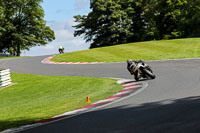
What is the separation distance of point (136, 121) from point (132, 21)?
6250 cm

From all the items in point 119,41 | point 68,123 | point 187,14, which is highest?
point 187,14

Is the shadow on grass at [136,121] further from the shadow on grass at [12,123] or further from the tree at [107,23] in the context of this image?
the tree at [107,23]

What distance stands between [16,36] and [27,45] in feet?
18.6

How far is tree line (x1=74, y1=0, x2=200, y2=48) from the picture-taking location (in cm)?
6081

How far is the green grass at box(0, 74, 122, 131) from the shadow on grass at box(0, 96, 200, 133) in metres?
1.63

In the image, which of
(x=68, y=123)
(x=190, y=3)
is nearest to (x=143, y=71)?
(x=68, y=123)

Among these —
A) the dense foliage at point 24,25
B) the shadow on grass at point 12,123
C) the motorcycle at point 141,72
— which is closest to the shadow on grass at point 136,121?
the shadow on grass at point 12,123

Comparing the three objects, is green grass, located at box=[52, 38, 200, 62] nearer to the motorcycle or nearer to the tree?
the motorcycle

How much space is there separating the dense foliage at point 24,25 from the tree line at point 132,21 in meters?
8.15

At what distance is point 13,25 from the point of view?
60062mm

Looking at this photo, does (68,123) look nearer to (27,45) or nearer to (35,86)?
(35,86)

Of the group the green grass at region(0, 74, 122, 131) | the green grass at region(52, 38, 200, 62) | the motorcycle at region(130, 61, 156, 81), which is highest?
the green grass at region(52, 38, 200, 62)

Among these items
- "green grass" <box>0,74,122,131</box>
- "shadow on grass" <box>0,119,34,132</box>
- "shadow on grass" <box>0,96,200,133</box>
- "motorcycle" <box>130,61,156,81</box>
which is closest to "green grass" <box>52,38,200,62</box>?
"green grass" <box>0,74,122,131</box>

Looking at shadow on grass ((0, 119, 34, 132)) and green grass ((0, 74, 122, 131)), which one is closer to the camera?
shadow on grass ((0, 119, 34, 132))
